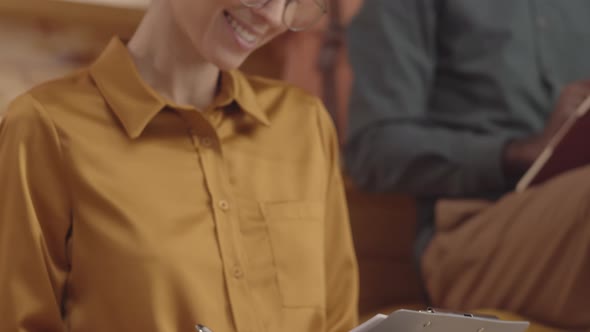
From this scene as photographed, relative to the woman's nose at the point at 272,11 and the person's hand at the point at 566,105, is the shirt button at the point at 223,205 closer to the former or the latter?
the woman's nose at the point at 272,11

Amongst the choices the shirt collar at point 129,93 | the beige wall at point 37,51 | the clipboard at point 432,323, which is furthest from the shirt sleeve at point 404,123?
the clipboard at point 432,323

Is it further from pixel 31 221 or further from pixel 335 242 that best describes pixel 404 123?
pixel 31 221

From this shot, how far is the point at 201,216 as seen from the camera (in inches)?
36.3

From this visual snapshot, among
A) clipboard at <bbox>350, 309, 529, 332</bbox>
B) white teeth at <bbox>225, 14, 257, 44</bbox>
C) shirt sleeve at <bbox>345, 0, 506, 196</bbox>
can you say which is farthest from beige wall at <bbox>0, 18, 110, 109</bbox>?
clipboard at <bbox>350, 309, 529, 332</bbox>

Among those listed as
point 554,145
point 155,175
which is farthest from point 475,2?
point 155,175

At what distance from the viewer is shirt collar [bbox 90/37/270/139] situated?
2.97 feet

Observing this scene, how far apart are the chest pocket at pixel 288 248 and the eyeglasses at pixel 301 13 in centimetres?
20

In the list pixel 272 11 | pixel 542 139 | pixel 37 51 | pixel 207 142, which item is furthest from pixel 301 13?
pixel 37 51

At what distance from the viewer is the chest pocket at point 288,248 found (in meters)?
0.95

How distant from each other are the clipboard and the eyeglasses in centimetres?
33

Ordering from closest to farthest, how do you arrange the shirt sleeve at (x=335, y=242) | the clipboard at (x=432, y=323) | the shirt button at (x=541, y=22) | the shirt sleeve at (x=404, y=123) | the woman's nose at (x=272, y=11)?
the clipboard at (x=432, y=323), the woman's nose at (x=272, y=11), the shirt sleeve at (x=335, y=242), the shirt sleeve at (x=404, y=123), the shirt button at (x=541, y=22)

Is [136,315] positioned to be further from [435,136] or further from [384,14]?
[384,14]

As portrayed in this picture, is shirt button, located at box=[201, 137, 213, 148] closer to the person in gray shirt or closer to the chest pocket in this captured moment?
the chest pocket

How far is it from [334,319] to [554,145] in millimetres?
526
